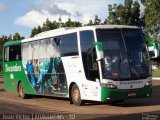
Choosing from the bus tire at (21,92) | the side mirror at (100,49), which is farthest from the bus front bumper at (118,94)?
the bus tire at (21,92)

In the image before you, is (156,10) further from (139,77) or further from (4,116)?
(4,116)

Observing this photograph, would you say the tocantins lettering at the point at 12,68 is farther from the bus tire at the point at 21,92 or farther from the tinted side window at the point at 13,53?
the bus tire at the point at 21,92

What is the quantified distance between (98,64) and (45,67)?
16.4ft

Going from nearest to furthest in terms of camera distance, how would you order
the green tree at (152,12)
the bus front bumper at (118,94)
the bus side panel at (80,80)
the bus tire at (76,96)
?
the bus front bumper at (118,94) → the bus side panel at (80,80) → the bus tire at (76,96) → the green tree at (152,12)

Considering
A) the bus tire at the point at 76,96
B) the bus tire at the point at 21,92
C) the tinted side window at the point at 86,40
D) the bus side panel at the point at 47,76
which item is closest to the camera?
the tinted side window at the point at 86,40

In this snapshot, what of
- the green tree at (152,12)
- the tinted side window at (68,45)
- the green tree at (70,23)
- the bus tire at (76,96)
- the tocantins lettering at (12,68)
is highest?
the green tree at (70,23)

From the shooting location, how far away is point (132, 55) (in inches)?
698

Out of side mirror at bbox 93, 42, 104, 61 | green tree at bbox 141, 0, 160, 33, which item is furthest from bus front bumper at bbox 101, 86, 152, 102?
green tree at bbox 141, 0, 160, 33

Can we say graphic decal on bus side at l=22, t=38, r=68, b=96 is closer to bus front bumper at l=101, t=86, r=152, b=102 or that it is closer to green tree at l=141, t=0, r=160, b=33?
bus front bumper at l=101, t=86, r=152, b=102

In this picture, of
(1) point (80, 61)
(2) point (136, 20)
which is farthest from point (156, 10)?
(1) point (80, 61)

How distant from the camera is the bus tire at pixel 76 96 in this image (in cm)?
1894

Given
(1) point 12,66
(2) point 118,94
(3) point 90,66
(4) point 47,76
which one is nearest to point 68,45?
(3) point 90,66

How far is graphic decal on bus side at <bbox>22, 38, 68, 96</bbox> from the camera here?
20.5m

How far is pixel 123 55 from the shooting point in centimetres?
1753
